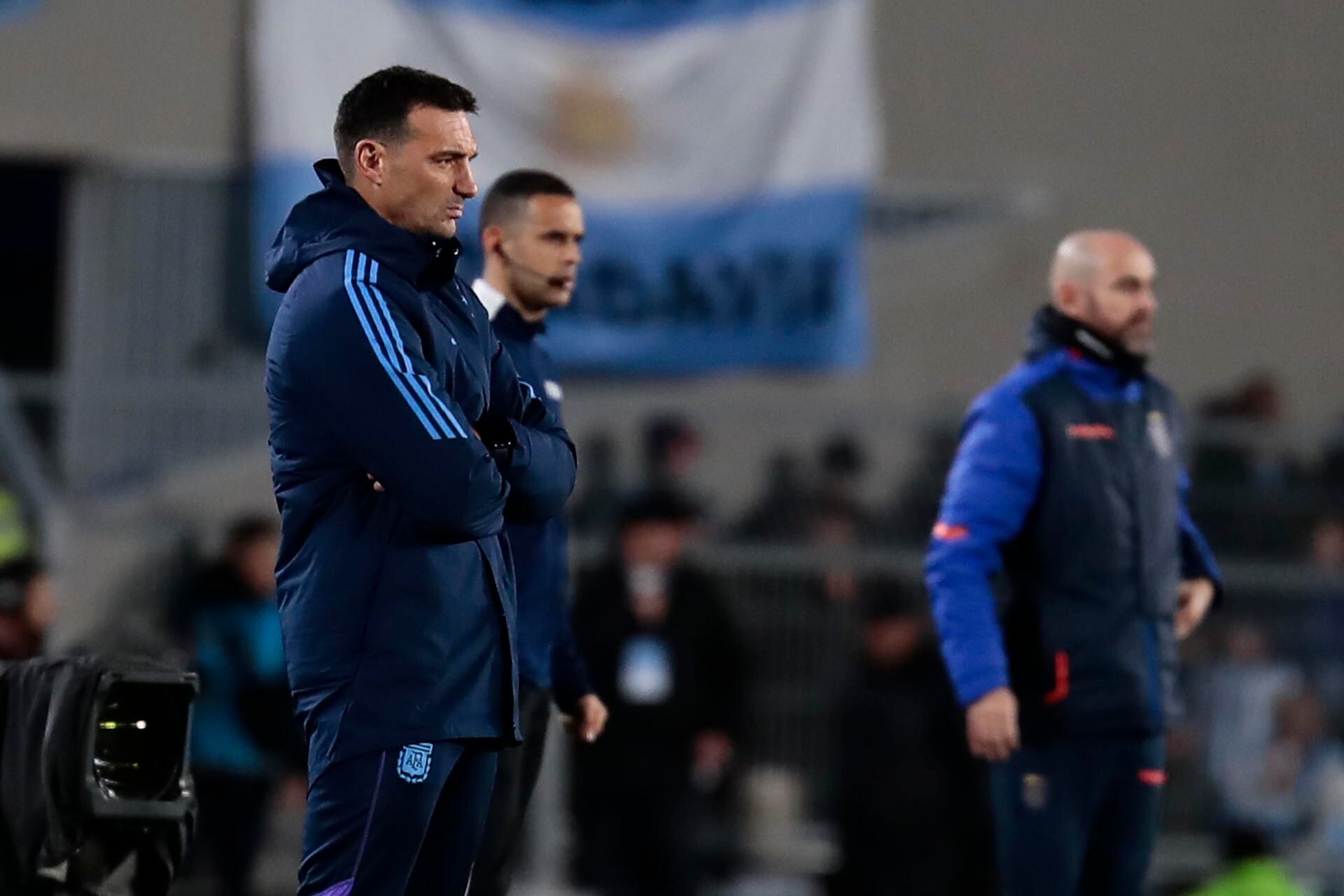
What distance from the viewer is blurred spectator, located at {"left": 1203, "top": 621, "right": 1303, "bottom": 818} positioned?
1037 cm

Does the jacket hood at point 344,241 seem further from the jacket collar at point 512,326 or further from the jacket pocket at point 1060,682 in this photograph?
the jacket pocket at point 1060,682

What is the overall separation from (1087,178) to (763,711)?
5.04 meters

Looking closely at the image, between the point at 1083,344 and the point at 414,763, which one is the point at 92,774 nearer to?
the point at 414,763

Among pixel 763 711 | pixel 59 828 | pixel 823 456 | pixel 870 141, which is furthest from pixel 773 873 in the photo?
pixel 59 828

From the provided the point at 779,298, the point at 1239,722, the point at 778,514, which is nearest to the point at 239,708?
the point at 778,514

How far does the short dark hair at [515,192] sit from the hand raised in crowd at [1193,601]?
6.32 feet

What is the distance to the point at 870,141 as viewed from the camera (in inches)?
478

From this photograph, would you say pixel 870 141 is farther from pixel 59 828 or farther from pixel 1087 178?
pixel 59 828

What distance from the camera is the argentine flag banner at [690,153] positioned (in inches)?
466

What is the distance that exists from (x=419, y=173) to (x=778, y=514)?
6666 millimetres

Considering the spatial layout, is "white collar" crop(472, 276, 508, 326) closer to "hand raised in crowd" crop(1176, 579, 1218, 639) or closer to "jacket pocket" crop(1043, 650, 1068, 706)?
"jacket pocket" crop(1043, 650, 1068, 706)

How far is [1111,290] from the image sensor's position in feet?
19.2

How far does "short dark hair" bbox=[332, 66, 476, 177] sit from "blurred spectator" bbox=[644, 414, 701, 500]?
19.7ft

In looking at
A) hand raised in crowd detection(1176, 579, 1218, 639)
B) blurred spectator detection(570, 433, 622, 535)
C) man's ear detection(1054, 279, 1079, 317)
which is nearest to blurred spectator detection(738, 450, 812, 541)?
blurred spectator detection(570, 433, 622, 535)
